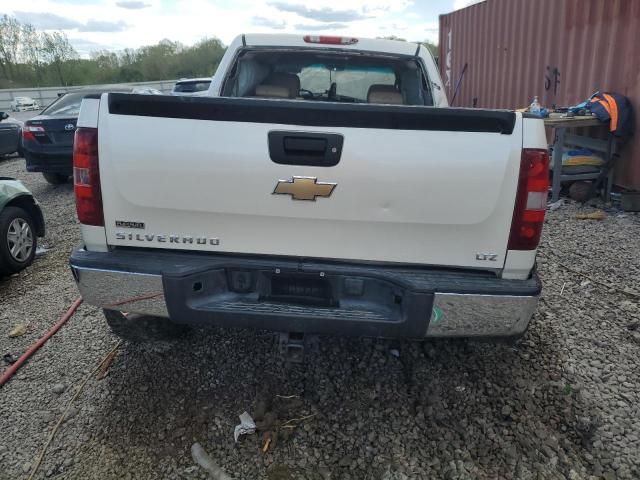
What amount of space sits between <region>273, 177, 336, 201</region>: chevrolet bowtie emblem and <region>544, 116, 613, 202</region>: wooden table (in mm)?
4715

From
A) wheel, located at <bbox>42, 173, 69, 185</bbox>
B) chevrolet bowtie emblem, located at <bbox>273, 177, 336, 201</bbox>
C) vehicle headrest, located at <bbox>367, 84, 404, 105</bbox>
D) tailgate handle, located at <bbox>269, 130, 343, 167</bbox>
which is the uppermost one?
vehicle headrest, located at <bbox>367, 84, 404, 105</bbox>

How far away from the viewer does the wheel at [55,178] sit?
29.2 ft

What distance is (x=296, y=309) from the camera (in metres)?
2.43

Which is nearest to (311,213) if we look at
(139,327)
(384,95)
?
(139,327)

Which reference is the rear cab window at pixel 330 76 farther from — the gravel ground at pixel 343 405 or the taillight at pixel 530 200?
the gravel ground at pixel 343 405

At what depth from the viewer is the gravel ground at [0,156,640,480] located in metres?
2.38

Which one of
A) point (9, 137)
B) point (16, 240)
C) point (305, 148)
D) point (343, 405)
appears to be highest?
point (305, 148)

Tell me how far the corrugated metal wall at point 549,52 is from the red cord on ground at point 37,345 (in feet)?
21.3

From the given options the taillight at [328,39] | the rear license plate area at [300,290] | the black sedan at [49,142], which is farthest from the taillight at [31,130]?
the rear license plate area at [300,290]

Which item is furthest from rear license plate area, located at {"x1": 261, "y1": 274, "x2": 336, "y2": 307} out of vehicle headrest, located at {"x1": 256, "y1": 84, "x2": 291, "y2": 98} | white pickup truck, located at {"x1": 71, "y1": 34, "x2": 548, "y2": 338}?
vehicle headrest, located at {"x1": 256, "y1": 84, "x2": 291, "y2": 98}

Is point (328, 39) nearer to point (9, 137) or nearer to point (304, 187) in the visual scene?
point (304, 187)

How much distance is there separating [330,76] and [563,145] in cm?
387

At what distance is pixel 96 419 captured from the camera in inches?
105

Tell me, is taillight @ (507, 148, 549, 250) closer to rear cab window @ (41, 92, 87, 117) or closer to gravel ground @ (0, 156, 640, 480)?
gravel ground @ (0, 156, 640, 480)
